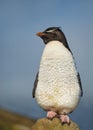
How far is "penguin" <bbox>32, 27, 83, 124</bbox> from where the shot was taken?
6375 millimetres

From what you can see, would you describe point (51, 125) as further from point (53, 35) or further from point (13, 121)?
point (13, 121)

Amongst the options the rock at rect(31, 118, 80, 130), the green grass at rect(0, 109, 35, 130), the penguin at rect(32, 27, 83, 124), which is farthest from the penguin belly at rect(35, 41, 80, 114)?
the green grass at rect(0, 109, 35, 130)

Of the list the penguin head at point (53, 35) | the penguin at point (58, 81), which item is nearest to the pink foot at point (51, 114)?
the penguin at point (58, 81)

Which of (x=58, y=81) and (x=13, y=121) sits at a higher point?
(x=58, y=81)

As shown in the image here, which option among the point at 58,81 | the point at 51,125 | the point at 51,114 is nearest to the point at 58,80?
the point at 58,81

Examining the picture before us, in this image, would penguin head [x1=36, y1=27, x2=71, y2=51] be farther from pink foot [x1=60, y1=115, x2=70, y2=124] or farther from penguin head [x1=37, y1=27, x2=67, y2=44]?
pink foot [x1=60, y1=115, x2=70, y2=124]

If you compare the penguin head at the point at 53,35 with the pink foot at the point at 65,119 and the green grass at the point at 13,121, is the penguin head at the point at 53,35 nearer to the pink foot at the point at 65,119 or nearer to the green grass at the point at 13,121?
the pink foot at the point at 65,119

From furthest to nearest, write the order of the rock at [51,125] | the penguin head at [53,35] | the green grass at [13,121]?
the green grass at [13,121], the penguin head at [53,35], the rock at [51,125]

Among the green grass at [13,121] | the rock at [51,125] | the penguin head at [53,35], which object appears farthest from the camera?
the green grass at [13,121]

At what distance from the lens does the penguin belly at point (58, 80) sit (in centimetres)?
638

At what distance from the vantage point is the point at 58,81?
6395 mm

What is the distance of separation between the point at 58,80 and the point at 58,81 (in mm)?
12

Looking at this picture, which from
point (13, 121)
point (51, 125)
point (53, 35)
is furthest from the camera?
point (13, 121)

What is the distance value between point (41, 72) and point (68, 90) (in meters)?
0.38
